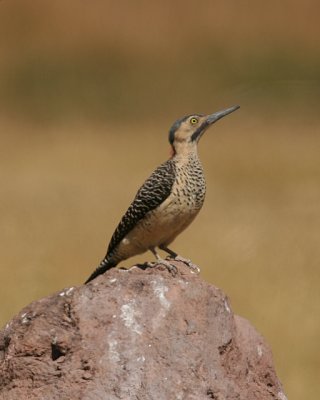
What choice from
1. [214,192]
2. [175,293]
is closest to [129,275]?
[175,293]

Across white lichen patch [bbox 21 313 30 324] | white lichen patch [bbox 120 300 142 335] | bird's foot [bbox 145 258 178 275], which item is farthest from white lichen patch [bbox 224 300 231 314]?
white lichen patch [bbox 21 313 30 324]

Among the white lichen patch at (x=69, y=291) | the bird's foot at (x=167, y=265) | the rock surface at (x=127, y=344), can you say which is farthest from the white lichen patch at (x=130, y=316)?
the bird's foot at (x=167, y=265)

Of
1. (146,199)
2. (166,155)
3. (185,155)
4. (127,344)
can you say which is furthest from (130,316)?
(166,155)

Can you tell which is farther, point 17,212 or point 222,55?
point 222,55

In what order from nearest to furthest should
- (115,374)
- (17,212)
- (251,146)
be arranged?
(115,374)
(17,212)
(251,146)

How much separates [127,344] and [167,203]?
1572 mm

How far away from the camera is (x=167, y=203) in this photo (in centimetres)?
814

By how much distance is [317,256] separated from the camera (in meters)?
16.5

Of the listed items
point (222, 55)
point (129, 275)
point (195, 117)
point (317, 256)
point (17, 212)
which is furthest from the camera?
point (222, 55)

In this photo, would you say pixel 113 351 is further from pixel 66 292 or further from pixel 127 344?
pixel 66 292

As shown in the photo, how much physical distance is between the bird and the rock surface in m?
0.95

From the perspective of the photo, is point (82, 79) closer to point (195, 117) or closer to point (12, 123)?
point (12, 123)

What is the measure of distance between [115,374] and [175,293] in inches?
22.1

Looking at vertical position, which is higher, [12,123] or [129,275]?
[12,123]
